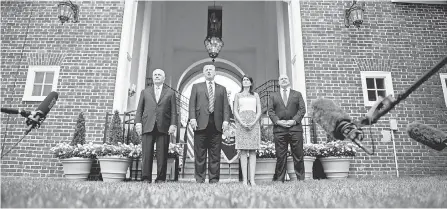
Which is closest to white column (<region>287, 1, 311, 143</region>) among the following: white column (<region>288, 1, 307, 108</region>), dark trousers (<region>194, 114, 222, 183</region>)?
white column (<region>288, 1, 307, 108</region>)

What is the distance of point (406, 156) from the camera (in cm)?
739

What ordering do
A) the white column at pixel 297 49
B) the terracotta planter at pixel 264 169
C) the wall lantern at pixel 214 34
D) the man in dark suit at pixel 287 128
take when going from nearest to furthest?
1. the man in dark suit at pixel 287 128
2. the terracotta planter at pixel 264 169
3. the white column at pixel 297 49
4. the wall lantern at pixel 214 34

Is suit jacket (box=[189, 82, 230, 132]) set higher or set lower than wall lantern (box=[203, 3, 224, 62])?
lower

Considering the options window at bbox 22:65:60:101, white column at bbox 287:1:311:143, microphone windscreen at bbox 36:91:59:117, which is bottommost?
microphone windscreen at bbox 36:91:59:117

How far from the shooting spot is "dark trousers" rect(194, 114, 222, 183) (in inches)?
201

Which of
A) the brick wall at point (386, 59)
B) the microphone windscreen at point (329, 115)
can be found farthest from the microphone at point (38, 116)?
the brick wall at point (386, 59)

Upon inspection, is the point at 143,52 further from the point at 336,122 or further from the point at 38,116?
the point at 336,122

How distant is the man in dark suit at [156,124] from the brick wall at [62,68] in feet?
8.19

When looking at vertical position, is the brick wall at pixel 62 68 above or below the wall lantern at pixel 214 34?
below

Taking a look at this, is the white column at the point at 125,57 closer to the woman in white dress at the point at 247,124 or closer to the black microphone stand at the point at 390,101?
the woman in white dress at the point at 247,124

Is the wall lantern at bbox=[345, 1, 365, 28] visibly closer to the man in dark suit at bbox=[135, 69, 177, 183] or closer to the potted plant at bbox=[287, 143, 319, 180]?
the potted plant at bbox=[287, 143, 319, 180]

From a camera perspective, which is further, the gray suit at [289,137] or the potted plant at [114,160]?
the potted plant at [114,160]

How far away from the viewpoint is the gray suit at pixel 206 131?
5.11 m

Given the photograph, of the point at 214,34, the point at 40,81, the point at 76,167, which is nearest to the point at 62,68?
the point at 40,81
